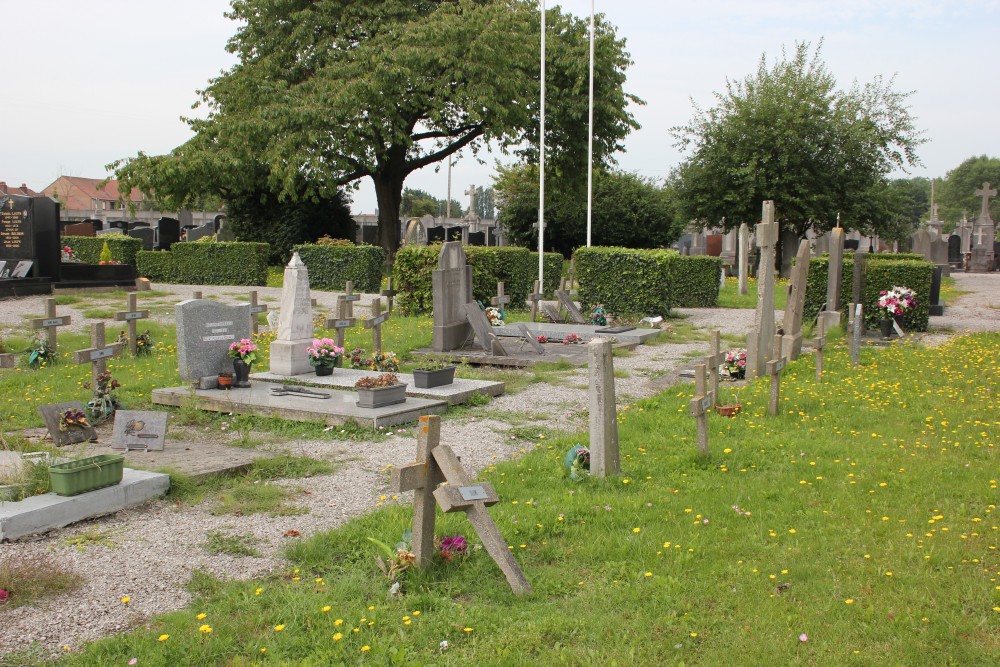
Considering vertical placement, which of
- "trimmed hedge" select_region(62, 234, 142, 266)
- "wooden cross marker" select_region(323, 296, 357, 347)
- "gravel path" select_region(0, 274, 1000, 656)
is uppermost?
"trimmed hedge" select_region(62, 234, 142, 266)

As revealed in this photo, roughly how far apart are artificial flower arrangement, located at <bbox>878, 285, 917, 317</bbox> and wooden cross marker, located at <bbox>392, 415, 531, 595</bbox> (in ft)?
44.9

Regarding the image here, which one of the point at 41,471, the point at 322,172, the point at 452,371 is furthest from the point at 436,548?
the point at 322,172

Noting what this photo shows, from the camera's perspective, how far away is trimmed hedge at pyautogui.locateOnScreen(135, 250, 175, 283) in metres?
27.6

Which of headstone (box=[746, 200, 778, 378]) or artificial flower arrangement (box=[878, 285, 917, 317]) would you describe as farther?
artificial flower arrangement (box=[878, 285, 917, 317])

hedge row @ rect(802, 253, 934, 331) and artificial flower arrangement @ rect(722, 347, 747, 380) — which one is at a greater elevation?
hedge row @ rect(802, 253, 934, 331)

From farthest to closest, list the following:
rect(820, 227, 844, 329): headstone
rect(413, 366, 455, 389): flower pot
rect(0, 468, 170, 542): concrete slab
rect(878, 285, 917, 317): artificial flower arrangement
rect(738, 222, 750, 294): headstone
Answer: rect(738, 222, 750, 294): headstone < rect(878, 285, 917, 317): artificial flower arrangement < rect(820, 227, 844, 329): headstone < rect(413, 366, 455, 389): flower pot < rect(0, 468, 170, 542): concrete slab

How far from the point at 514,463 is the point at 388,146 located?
79.1 feet

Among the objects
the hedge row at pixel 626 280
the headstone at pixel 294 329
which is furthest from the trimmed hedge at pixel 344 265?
the headstone at pixel 294 329

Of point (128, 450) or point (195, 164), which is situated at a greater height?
point (195, 164)

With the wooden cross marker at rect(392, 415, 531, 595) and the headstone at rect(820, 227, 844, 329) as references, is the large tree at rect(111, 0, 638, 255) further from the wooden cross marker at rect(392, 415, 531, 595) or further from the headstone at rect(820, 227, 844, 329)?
the wooden cross marker at rect(392, 415, 531, 595)

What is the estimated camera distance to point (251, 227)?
33.2 metres

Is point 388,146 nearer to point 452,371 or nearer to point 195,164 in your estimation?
point 195,164

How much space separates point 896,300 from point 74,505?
578 inches

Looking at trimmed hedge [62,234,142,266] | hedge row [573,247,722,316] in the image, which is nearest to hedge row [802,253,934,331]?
hedge row [573,247,722,316]
